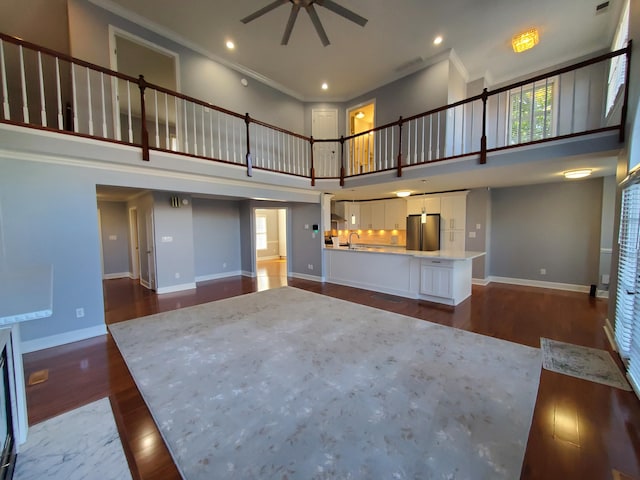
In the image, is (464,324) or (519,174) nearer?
(464,324)

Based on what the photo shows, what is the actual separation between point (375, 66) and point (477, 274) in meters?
5.59

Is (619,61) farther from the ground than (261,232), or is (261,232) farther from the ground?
(619,61)

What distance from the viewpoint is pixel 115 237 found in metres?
7.43

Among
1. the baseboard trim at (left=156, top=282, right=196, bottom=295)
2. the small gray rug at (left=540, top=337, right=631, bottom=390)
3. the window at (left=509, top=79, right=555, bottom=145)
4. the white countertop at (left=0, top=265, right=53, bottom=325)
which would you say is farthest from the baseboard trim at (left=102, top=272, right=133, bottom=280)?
the window at (left=509, top=79, right=555, bottom=145)

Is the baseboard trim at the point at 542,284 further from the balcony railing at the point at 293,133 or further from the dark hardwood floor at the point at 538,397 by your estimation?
the balcony railing at the point at 293,133

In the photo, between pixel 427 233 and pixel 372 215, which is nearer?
pixel 427 233

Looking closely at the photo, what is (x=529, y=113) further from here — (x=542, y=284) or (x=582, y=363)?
(x=582, y=363)

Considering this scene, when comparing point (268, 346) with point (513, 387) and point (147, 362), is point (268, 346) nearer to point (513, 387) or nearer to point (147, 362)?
point (147, 362)

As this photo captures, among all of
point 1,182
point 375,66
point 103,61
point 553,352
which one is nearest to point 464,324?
point 553,352

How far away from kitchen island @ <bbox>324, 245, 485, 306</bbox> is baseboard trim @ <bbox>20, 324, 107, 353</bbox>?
181 inches

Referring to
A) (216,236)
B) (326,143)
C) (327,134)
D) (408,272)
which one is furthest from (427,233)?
(216,236)

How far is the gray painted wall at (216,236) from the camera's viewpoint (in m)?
6.99

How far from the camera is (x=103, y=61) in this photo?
14.5ft

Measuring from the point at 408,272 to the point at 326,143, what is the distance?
14.1 ft
